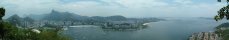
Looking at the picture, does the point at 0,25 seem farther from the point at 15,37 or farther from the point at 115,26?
the point at 115,26

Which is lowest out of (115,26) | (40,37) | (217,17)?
(115,26)

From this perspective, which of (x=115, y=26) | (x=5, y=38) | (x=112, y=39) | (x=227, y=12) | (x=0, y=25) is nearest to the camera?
(x=227, y=12)

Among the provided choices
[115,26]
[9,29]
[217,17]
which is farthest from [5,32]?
[115,26]

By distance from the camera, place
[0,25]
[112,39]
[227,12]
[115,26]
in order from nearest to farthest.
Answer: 1. [227,12]
2. [0,25]
3. [112,39]
4. [115,26]

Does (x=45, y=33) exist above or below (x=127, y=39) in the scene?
above

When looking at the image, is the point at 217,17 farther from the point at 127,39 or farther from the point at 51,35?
the point at 127,39

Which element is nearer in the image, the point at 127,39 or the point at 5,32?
the point at 5,32

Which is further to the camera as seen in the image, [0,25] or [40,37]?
[40,37]

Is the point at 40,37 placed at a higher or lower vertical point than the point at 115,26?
higher

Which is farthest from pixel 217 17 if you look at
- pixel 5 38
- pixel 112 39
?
pixel 112 39
